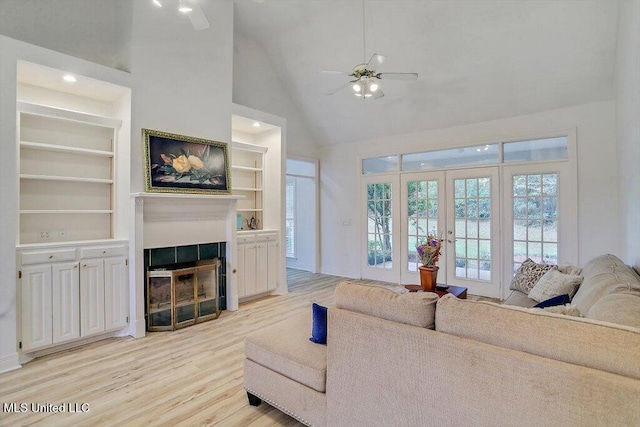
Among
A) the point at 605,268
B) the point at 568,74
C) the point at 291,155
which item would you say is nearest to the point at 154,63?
the point at 291,155

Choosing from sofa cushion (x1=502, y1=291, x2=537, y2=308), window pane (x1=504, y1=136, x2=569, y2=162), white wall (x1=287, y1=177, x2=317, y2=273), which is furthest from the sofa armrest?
white wall (x1=287, y1=177, x2=317, y2=273)

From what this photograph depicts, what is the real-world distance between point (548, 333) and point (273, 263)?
4.17m

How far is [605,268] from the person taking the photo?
253 cm

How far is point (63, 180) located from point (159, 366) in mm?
2190

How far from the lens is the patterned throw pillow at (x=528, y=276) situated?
343 cm

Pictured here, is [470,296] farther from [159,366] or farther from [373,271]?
[159,366]

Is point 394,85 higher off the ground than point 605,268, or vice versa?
point 394,85

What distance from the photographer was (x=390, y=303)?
1672mm

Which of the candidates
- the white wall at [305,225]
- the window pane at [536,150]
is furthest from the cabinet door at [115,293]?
the window pane at [536,150]

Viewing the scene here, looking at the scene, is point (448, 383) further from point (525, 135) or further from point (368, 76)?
point (525, 135)

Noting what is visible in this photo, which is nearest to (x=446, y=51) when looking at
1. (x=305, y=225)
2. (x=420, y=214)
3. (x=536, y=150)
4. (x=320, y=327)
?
(x=536, y=150)

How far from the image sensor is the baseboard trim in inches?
106

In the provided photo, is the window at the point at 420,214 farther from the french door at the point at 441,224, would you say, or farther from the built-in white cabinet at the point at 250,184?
the built-in white cabinet at the point at 250,184

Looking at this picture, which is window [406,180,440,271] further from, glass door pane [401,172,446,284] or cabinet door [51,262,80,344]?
cabinet door [51,262,80,344]
